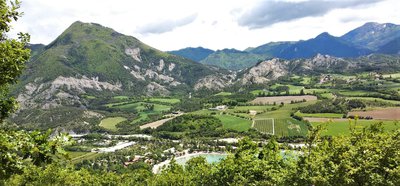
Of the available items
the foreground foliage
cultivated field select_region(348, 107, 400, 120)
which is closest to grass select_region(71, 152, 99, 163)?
cultivated field select_region(348, 107, 400, 120)

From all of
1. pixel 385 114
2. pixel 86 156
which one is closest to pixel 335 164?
pixel 86 156

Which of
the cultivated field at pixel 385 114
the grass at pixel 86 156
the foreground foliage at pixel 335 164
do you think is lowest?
the grass at pixel 86 156

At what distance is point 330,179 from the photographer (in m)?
26.7

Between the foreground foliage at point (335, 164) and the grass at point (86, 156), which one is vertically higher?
the foreground foliage at point (335, 164)

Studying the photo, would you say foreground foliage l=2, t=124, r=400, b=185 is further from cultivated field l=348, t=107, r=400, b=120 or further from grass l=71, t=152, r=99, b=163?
cultivated field l=348, t=107, r=400, b=120

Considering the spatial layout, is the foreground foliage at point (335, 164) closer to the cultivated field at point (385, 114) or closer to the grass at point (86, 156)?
the grass at point (86, 156)

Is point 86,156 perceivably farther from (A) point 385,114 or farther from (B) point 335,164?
(B) point 335,164

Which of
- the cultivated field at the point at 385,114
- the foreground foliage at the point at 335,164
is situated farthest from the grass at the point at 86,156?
the foreground foliage at the point at 335,164

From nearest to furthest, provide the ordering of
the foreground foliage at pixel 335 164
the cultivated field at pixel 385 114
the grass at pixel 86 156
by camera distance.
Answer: the foreground foliage at pixel 335 164
the cultivated field at pixel 385 114
the grass at pixel 86 156

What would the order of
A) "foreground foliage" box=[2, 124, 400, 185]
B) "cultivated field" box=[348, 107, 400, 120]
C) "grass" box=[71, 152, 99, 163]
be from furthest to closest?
"grass" box=[71, 152, 99, 163] → "cultivated field" box=[348, 107, 400, 120] → "foreground foliage" box=[2, 124, 400, 185]

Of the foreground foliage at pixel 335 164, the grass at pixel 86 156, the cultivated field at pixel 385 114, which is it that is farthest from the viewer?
the grass at pixel 86 156

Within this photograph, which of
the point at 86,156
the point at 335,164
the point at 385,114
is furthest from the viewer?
the point at 385,114

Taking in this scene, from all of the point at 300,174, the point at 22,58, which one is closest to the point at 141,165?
the point at 300,174

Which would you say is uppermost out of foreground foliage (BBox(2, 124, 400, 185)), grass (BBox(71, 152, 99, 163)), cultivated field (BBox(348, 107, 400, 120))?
foreground foliage (BBox(2, 124, 400, 185))
